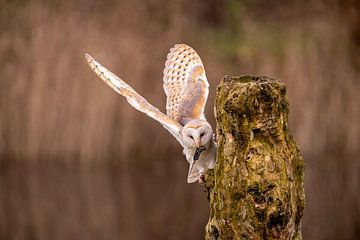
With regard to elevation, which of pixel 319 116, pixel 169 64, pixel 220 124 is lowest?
pixel 220 124

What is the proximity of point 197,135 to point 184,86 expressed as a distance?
69cm

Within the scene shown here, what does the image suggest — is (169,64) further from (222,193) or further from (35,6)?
(35,6)

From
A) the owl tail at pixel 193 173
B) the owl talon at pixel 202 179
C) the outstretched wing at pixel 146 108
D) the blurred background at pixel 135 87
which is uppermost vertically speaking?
the blurred background at pixel 135 87

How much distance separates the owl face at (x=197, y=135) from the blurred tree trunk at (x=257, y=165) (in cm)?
28

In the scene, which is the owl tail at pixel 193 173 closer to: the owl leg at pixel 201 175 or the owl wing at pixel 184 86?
the owl leg at pixel 201 175

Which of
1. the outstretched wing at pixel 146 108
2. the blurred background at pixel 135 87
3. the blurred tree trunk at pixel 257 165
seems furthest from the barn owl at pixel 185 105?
the blurred background at pixel 135 87

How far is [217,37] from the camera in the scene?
10391mm

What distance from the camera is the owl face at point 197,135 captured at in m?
3.48

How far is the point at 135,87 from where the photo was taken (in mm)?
9461

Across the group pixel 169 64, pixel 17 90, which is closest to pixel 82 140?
pixel 17 90

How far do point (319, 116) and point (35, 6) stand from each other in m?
2.91

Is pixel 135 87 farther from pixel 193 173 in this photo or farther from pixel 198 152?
pixel 198 152

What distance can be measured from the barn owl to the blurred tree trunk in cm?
32

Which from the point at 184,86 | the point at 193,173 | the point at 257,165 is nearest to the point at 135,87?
the point at 184,86
